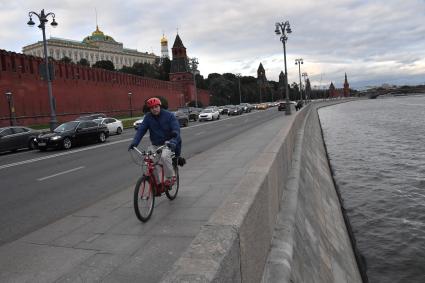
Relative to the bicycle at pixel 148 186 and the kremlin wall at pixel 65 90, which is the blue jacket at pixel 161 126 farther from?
the kremlin wall at pixel 65 90

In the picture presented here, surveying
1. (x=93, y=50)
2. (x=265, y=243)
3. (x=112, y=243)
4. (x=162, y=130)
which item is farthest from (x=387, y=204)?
(x=93, y=50)

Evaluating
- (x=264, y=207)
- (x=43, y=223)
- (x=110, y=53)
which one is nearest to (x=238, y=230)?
(x=264, y=207)

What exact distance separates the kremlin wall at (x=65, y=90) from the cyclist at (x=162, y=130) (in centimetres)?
3475

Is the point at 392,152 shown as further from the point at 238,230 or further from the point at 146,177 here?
the point at 238,230

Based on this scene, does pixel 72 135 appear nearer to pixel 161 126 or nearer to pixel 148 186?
pixel 161 126

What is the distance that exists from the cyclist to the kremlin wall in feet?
114

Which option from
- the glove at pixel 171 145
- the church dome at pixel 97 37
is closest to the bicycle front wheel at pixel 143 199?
the glove at pixel 171 145

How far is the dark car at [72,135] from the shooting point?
851 inches

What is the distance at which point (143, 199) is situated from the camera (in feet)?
20.3

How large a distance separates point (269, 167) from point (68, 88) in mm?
49951

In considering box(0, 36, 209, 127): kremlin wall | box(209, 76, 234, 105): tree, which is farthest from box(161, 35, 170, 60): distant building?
box(0, 36, 209, 127): kremlin wall

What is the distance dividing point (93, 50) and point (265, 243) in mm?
149179

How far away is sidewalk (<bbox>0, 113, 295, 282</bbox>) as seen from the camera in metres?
4.38

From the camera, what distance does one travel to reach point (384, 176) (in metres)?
17.9
